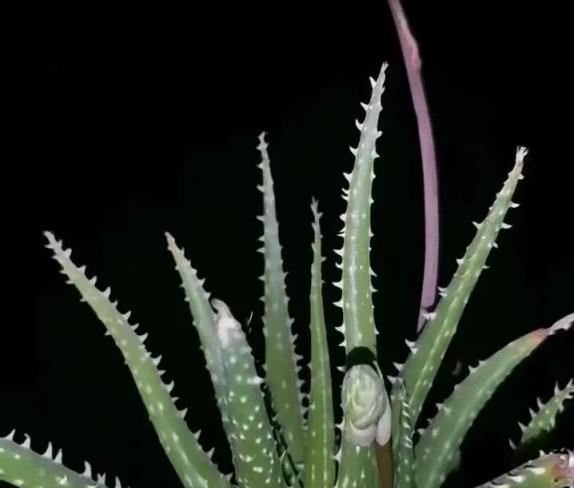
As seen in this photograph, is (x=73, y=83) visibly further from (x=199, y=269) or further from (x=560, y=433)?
(x=560, y=433)

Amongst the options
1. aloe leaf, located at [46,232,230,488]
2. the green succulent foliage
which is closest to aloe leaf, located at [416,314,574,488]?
the green succulent foliage

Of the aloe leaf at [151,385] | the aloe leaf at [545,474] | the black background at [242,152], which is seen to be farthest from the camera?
the black background at [242,152]

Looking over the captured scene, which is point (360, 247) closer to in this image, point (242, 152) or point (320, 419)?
point (320, 419)

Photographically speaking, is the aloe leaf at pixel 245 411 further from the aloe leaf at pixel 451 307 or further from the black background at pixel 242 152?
the black background at pixel 242 152

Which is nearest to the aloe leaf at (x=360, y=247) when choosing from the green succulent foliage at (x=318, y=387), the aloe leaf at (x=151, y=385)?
the green succulent foliage at (x=318, y=387)

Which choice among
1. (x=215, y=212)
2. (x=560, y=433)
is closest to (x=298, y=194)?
(x=215, y=212)

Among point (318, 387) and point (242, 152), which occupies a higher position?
point (242, 152)

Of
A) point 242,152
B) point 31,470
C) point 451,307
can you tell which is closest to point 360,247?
point 451,307

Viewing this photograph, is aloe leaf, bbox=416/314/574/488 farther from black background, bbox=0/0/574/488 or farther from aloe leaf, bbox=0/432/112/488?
black background, bbox=0/0/574/488
